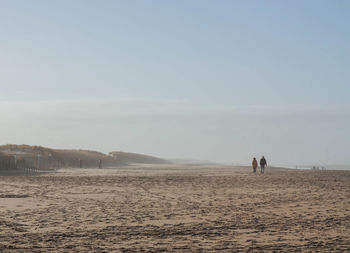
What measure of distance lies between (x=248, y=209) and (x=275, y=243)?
5461 millimetres

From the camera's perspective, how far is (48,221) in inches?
486

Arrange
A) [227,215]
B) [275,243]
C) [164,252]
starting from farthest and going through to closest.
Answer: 1. [227,215]
2. [275,243]
3. [164,252]

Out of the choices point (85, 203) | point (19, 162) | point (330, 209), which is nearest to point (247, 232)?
point (330, 209)

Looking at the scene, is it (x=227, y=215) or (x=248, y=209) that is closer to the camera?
(x=227, y=215)

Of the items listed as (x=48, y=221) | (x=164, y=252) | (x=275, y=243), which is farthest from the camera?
(x=48, y=221)

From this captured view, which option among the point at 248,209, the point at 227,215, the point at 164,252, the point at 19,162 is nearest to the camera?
Answer: the point at 164,252

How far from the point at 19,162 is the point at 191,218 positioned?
38925mm

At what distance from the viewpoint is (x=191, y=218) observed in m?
13.0

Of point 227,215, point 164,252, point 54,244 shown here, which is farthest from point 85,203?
point 164,252

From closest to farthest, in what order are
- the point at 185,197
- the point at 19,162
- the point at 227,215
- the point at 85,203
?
the point at 227,215
the point at 85,203
the point at 185,197
the point at 19,162

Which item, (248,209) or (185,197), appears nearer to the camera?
(248,209)

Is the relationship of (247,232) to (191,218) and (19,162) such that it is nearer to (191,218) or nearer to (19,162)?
(191,218)

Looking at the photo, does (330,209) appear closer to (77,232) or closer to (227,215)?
(227,215)

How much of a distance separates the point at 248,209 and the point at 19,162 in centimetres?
3807
